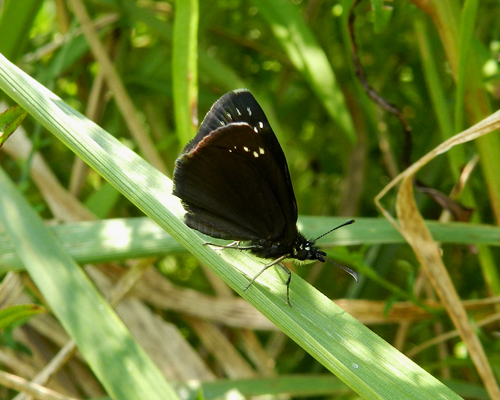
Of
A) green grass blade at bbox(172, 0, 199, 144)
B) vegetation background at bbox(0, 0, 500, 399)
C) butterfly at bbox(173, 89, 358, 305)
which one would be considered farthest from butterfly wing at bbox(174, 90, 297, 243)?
green grass blade at bbox(172, 0, 199, 144)

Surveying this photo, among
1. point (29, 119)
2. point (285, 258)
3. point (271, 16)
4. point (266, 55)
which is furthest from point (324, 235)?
point (29, 119)

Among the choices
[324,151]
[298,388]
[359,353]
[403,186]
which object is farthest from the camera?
[324,151]

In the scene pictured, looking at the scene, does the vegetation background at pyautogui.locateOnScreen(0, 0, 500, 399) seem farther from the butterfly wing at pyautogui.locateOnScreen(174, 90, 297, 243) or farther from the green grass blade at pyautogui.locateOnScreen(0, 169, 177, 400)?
the butterfly wing at pyautogui.locateOnScreen(174, 90, 297, 243)

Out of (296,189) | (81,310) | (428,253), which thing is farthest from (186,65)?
(296,189)

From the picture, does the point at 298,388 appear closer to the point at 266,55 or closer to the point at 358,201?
the point at 358,201

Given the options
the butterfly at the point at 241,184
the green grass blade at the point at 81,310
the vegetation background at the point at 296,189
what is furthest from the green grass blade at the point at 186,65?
the green grass blade at the point at 81,310

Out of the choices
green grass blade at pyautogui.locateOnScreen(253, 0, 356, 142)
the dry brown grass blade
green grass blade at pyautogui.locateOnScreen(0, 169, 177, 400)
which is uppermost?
green grass blade at pyautogui.locateOnScreen(253, 0, 356, 142)
